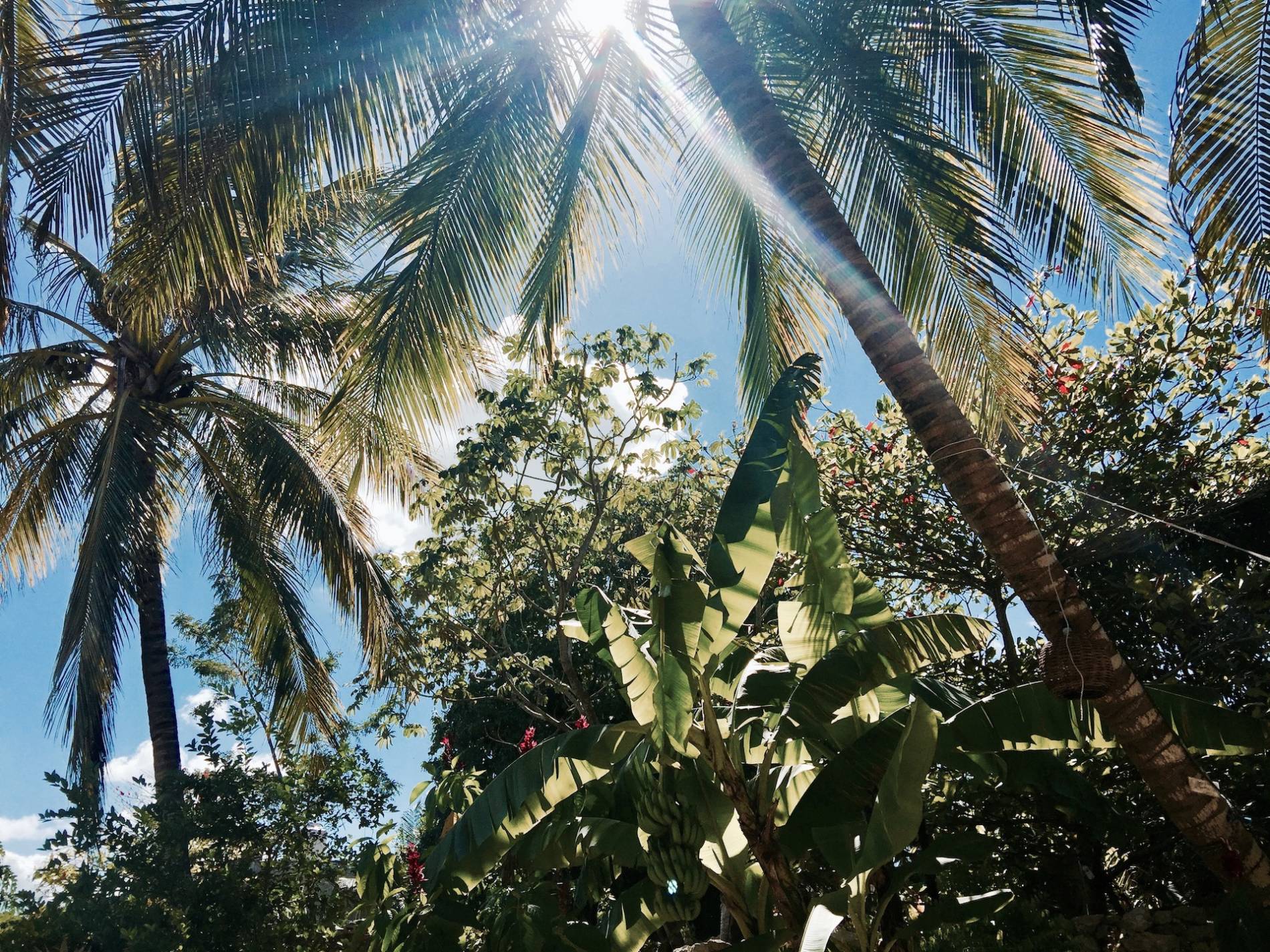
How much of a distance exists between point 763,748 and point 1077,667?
1.48 meters

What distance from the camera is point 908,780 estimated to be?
3.01 meters

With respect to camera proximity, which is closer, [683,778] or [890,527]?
[683,778]

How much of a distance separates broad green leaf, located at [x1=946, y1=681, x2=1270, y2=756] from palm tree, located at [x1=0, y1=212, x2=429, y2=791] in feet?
19.0

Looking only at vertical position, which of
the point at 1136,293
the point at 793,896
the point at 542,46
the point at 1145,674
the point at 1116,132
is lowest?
the point at 793,896

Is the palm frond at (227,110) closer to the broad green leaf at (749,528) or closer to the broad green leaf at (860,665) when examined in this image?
the broad green leaf at (749,528)

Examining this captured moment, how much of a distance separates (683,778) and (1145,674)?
4.37 metres

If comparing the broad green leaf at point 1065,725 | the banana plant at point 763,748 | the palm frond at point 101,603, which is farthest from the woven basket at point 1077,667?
the palm frond at point 101,603

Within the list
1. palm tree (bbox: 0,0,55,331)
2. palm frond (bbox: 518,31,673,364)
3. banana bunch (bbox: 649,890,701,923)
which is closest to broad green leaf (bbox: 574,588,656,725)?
banana bunch (bbox: 649,890,701,923)

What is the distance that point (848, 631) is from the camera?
3816mm

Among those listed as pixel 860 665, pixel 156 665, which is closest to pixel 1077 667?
pixel 860 665

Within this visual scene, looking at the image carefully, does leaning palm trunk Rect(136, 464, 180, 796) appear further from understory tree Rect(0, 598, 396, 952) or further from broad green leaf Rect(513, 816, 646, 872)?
broad green leaf Rect(513, 816, 646, 872)

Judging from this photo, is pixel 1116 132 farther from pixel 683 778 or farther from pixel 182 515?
pixel 182 515

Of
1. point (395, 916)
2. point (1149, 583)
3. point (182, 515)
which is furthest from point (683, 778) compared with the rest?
point (182, 515)

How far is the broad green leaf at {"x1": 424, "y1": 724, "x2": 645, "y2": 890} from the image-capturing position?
4.12 metres
